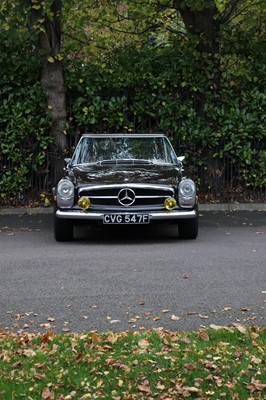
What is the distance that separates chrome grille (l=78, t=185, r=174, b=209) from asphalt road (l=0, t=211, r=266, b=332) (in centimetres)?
59

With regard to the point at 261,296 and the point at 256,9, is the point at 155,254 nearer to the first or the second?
the point at 261,296

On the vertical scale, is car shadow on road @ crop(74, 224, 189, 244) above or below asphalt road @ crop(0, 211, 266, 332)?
above

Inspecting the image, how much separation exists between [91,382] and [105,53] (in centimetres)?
1146

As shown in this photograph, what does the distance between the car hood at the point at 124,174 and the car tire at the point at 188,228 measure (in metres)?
0.60

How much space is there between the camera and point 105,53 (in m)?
14.6

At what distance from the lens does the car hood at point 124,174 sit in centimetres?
931

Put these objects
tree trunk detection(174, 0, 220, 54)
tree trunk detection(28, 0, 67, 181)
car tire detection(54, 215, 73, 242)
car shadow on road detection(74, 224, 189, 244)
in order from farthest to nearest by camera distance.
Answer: tree trunk detection(174, 0, 220, 54) < tree trunk detection(28, 0, 67, 181) < car shadow on road detection(74, 224, 189, 244) < car tire detection(54, 215, 73, 242)

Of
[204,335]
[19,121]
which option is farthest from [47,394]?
[19,121]

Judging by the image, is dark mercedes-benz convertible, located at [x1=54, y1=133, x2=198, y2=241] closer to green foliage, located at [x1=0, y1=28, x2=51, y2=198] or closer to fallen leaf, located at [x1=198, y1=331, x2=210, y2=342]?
green foliage, located at [x1=0, y1=28, x2=51, y2=198]

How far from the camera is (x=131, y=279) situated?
7039 mm

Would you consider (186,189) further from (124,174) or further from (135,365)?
(135,365)

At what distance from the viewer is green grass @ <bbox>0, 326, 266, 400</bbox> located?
3865mm

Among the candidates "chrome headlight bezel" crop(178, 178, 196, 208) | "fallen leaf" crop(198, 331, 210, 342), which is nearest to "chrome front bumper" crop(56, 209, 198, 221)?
"chrome headlight bezel" crop(178, 178, 196, 208)

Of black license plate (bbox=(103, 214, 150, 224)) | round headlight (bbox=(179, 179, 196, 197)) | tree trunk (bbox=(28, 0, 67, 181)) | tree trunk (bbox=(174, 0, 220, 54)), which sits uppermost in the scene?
tree trunk (bbox=(174, 0, 220, 54))
